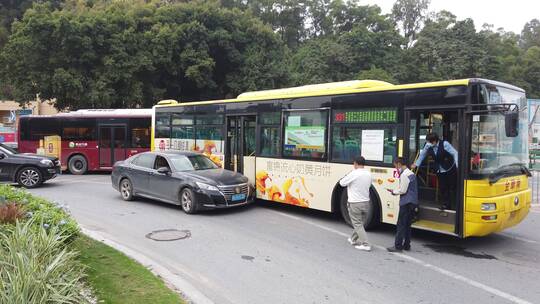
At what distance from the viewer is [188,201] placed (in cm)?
1095

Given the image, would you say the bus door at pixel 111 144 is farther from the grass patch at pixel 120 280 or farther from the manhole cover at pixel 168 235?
the grass patch at pixel 120 280

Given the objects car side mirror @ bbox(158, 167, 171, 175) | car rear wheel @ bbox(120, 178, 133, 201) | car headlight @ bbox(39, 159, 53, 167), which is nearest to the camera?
car side mirror @ bbox(158, 167, 171, 175)

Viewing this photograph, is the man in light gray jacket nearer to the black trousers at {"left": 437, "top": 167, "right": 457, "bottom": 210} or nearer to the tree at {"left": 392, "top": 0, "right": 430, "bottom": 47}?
the black trousers at {"left": 437, "top": 167, "right": 457, "bottom": 210}

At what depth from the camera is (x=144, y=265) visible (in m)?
6.55

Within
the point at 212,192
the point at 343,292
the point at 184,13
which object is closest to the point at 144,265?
the point at 343,292

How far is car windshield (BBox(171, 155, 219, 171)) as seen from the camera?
38.3ft

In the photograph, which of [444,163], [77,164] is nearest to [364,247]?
[444,163]

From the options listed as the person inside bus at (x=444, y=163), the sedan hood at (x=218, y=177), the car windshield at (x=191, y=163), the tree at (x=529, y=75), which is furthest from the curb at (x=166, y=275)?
the tree at (x=529, y=75)

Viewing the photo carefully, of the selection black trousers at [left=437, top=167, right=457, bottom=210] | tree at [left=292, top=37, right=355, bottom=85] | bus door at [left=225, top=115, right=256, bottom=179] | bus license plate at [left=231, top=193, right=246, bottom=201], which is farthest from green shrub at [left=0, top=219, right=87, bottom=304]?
tree at [left=292, top=37, right=355, bottom=85]

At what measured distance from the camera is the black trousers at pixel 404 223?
25.0 ft

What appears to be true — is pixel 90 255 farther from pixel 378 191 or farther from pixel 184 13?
pixel 184 13

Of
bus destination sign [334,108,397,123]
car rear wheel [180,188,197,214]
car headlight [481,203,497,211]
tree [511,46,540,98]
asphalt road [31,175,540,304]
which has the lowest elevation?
asphalt road [31,175,540,304]

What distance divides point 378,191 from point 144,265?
185 inches

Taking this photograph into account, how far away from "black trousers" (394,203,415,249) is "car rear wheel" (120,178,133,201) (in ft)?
26.2
